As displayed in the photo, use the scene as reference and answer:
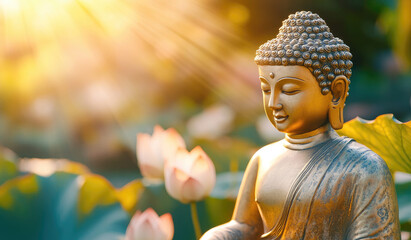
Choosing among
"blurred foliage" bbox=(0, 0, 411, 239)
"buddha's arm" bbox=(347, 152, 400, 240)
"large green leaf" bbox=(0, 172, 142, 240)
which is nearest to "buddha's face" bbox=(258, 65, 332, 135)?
"buddha's arm" bbox=(347, 152, 400, 240)

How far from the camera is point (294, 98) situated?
0.86 metres

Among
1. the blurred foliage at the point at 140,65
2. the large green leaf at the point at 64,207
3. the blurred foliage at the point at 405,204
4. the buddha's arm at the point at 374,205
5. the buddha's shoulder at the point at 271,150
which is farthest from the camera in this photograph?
the blurred foliage at the point at 140,65

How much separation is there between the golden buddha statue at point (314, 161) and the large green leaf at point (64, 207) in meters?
0.52

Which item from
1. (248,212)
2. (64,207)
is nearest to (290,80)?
(248,212)

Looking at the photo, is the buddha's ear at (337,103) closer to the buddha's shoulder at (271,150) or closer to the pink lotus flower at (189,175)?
the buddha's shoulder at (271,150)

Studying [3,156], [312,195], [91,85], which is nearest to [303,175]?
[312,195]

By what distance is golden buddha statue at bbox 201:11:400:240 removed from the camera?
82cm

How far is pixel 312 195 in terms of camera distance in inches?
33.1

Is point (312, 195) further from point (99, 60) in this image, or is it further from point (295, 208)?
point (99, 60)

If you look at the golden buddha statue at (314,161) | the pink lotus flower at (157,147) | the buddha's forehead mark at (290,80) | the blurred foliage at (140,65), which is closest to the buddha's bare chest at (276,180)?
the golden buddha statue at (314,161)

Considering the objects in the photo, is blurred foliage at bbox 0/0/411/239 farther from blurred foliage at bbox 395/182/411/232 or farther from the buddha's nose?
the buddha's nose

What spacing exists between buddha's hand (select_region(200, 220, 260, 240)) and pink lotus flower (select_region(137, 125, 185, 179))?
27 cm

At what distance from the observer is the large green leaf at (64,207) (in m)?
1.36

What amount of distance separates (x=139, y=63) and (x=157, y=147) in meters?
1.58
